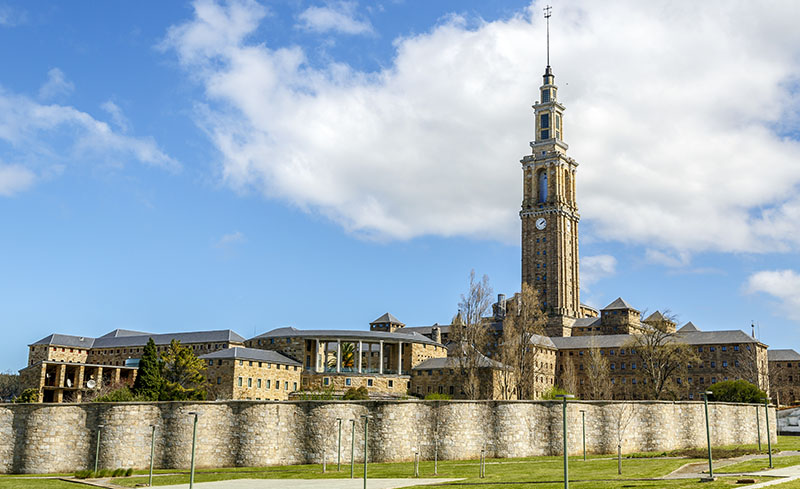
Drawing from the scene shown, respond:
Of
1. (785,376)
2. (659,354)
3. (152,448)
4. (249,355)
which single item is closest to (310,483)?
(152,448)

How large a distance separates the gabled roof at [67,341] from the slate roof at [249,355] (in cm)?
4007

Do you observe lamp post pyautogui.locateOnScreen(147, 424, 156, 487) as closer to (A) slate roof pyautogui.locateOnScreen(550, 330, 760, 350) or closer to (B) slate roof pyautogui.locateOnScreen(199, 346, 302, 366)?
(B) slate roof pyautogui.locateOnScreen(199, 346, 302, 366)

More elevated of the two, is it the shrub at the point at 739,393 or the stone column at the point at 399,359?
the stone column at the point at 399,359

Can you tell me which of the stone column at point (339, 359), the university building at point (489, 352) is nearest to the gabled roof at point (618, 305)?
the university building at point (489, 352)

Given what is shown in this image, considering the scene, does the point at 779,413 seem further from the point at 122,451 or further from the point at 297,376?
the point at 122,451

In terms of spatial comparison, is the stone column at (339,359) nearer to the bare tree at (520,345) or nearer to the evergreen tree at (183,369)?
the evergreen tree at (183,369)

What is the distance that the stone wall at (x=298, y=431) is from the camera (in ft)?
156

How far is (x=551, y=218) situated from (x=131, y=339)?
74.3 meters

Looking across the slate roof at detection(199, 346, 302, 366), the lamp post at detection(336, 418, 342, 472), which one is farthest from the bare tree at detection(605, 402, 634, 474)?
the slate roof at detection(199, 346, 302, 366)

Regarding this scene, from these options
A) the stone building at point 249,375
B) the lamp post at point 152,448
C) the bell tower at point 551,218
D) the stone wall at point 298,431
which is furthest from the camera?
the bell tower at point 551,218

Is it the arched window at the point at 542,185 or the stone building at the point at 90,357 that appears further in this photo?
the arched window at the point at 542,185

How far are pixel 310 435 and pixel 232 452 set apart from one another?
4948 mm

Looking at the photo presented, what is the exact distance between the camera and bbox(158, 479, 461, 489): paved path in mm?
38794

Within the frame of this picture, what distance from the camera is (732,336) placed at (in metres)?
111
